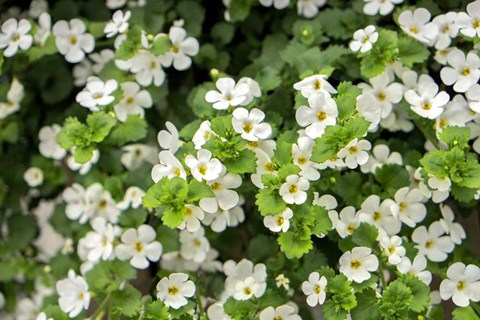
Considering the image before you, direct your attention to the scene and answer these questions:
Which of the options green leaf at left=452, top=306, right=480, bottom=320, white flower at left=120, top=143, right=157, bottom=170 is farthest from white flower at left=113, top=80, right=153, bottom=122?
green leaf at left=452, top=306, right=480, bottom=320

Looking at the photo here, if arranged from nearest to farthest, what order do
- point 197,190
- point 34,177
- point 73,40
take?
1. point 197,190
2. point 73,40
3. point 34,177

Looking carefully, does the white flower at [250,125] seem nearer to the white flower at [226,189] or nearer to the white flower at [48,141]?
the white flower at [226,189]

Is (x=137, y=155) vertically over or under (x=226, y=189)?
under

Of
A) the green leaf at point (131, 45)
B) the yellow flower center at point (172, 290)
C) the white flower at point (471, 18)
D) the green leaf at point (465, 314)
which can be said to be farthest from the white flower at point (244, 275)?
the white flower at point (471, 18)

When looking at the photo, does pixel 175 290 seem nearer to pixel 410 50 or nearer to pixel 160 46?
pixel 160 46

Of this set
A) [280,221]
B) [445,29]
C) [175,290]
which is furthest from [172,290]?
[445,29]

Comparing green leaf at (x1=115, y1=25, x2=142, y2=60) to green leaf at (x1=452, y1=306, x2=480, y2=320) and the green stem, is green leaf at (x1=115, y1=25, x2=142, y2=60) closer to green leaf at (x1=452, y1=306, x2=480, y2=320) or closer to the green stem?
the green stem

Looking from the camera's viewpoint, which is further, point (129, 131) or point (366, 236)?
point (129, 131)
